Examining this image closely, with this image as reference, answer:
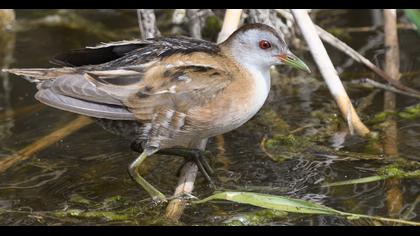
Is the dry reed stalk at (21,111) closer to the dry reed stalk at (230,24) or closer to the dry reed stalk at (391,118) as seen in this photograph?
the dry reed stalk at (230,24)

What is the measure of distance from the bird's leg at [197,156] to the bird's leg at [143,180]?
10.4 inches

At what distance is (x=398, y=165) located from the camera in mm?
4539

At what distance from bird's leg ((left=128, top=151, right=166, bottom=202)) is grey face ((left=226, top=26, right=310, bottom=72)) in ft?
2.34

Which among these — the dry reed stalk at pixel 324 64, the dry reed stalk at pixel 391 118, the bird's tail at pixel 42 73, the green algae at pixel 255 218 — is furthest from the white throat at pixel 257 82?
the bird's tail at pixel 42 73

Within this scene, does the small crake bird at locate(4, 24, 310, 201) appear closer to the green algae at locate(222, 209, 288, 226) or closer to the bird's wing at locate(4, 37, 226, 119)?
the bird's wing at locate(4, 37, 226, 119)

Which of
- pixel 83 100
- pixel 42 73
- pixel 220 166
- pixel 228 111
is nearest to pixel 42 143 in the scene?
pixel 42 73

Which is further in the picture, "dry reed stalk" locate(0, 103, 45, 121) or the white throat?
"dry reed stalk" locate(0, 103, 45, 121)

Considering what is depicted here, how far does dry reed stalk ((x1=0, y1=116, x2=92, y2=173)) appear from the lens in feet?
16.0

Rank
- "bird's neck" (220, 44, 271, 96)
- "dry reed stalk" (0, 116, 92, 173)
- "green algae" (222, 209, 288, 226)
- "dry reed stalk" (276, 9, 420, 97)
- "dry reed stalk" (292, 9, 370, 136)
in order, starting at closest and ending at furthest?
"green algae" (222, 209, 288, 226) → "bird's neck" (220, 44, 271, 96) → "dry reed stalk" (292, 9, 370, 136) → "dry reed stalk" (0, 116, 92, 173) → "dry reed stalk" (276, 9, 420, 97)

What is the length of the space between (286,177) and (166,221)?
0.79 m

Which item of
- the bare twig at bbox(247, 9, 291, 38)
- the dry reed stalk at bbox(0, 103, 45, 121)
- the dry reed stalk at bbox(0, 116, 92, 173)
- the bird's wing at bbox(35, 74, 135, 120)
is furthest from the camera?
the bare twig at bbox(247, 9, 291, 38)

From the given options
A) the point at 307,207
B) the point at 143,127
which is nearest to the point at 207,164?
the point at 143,127

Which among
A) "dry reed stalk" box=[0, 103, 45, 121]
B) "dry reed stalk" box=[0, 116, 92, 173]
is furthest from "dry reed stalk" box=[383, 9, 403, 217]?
"dry reed stalk" box=[0, 103, 45, 121]
